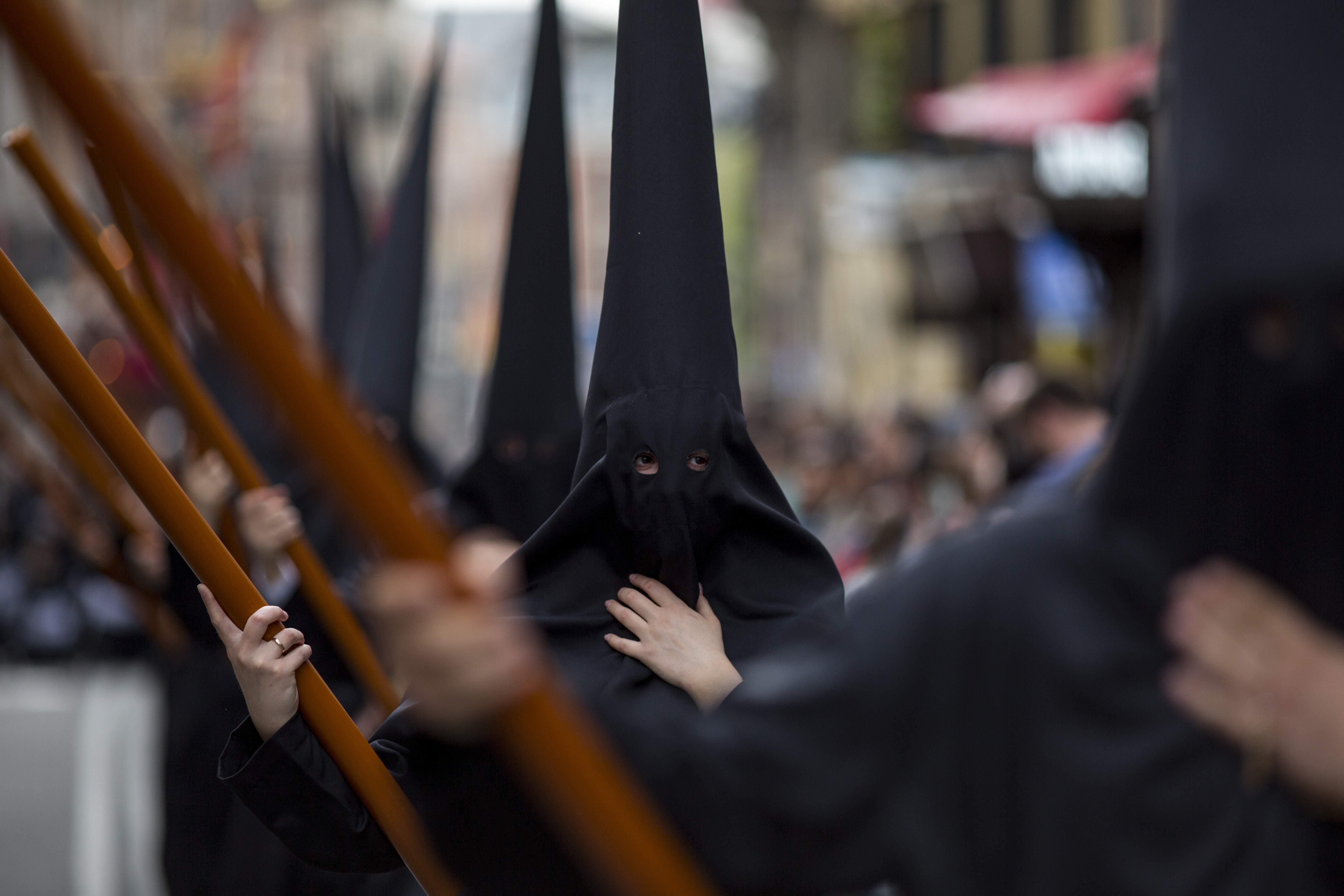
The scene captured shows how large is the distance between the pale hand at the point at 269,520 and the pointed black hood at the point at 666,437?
767 mm

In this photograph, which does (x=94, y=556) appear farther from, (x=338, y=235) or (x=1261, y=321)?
(x=1261, y=321)

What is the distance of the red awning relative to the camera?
33.6ft

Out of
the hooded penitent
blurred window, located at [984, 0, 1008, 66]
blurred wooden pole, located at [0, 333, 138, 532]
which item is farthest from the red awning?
blurred wooden pole, located at [0, 333, 138, 532]

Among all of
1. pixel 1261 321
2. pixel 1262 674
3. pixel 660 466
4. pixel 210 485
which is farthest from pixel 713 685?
pixel 210 485

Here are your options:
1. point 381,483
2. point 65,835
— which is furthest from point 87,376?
point 65,835

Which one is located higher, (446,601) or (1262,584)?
(446,601)

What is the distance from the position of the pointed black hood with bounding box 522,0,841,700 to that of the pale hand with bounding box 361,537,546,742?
3.53 ft

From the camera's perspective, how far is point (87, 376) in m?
1.84

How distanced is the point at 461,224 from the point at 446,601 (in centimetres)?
2847

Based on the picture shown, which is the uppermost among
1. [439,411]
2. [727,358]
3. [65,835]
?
[727,358]

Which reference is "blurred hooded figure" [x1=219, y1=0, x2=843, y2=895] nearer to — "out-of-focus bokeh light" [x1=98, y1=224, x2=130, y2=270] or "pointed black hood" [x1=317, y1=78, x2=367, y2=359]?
"out-of-focus bokeh light" [x1=98, y1=224, x2=130, y2=270]

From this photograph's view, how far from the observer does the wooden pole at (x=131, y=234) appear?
7.53 feet

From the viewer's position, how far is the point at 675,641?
2340mm

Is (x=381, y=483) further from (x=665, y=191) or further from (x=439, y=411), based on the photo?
(x=439, y=411)
